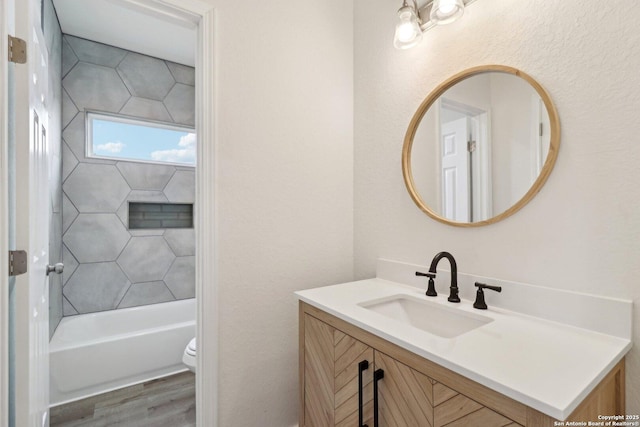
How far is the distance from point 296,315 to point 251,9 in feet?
5.24

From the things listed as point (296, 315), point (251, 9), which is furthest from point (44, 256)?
point (251, 9)

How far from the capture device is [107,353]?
2.09 m

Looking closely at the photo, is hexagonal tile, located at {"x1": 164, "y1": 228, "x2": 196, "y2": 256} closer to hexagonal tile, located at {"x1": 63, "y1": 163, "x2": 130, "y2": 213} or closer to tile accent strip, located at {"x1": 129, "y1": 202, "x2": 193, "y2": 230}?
tile accent strip, located at {"x1": 129, "y1": 202, "x2": 193, "y2": 230}

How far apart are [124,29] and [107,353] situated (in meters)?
2.59

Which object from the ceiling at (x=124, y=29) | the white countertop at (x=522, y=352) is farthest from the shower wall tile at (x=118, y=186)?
the white countertop at (x=522, y=352)

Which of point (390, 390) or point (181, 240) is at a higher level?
point (181, 240)

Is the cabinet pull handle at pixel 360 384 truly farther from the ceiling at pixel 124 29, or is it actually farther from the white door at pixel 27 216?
the ceiling at pixel 124 29

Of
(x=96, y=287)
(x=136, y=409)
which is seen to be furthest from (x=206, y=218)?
(x=96, y=287)

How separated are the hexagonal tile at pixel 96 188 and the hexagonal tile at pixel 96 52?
0.94m

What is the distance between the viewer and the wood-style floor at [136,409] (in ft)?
5.79

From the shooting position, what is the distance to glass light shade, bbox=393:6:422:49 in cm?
134

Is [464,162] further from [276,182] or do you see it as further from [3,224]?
[3,224]

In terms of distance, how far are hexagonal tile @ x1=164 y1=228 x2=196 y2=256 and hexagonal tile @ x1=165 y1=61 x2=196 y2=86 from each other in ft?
5.13

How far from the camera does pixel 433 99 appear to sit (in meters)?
1.37
